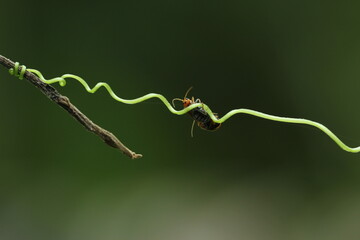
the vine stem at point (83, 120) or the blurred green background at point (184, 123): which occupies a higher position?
the blurred green background at point (184, 123)

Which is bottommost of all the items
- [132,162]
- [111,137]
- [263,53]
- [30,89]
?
[111,137]

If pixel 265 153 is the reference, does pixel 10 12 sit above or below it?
above

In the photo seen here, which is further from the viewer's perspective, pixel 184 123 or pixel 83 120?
pixel 184 123

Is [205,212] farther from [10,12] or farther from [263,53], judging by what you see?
[10,12]

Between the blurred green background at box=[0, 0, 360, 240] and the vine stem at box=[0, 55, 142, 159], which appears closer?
the vine stem at box=[0, 55, 142, 159]

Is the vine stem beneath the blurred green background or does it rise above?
beneath

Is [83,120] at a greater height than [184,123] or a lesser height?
lesser

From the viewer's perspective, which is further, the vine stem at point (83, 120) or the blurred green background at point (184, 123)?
the blurred green background at point (184, 123)

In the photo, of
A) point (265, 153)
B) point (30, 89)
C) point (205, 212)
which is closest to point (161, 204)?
point (205, 212)
